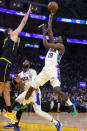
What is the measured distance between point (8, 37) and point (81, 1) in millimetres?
27619

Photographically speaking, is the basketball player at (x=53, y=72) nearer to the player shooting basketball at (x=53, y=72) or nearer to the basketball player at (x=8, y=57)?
the player shooting basketball at (x=53, y=72)

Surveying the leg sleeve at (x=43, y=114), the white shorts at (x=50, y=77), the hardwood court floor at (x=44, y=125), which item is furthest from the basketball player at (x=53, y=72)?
the hardwood court floor at (x=44, y=125)

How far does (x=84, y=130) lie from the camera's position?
18.3 ft

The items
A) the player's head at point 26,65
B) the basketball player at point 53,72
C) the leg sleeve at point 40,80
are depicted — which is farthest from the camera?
the player's head at point 26,65

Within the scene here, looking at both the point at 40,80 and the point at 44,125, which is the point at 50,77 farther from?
the point at 44,125

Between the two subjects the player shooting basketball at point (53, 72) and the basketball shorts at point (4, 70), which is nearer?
the basketball shorts at point (4, 70)

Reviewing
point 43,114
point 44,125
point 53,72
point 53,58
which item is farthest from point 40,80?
point 44,125

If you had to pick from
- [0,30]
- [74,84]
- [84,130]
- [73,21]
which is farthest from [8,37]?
[73,21]

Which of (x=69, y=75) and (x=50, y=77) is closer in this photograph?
(x=50, y=77)

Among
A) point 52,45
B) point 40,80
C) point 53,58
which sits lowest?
point 40,80

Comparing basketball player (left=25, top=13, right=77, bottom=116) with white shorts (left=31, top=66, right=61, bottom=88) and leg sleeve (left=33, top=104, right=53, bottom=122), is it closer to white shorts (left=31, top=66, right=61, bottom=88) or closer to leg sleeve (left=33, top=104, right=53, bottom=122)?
white shorts (left=31, top=66, right=61, bottom=88)

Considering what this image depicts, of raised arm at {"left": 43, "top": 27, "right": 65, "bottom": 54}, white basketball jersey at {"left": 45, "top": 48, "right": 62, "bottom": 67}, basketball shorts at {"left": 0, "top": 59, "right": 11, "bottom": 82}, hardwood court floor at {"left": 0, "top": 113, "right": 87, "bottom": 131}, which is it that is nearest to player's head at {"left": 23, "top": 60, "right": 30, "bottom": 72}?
white basketball jersey at {"left": 45, "top": 48, "right": 62, "bottom": 67}

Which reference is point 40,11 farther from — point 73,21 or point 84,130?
point 84,130

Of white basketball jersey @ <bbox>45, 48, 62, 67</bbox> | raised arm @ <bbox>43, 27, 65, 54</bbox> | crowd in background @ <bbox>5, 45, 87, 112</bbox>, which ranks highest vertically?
raised arm @ <bbox>43, 27, 65, 54</bbox>
